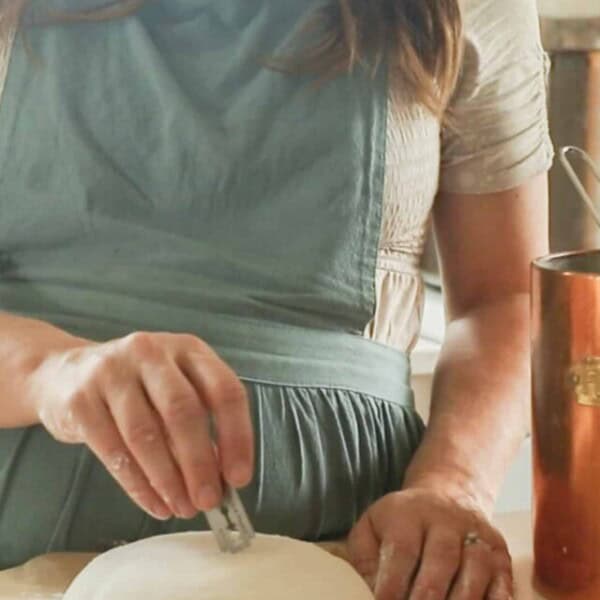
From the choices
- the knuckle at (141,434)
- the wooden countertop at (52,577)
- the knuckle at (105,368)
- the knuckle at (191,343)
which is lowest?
the wooden countertop at (52,577)

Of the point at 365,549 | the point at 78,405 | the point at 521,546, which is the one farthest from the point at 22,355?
the point at 521,546

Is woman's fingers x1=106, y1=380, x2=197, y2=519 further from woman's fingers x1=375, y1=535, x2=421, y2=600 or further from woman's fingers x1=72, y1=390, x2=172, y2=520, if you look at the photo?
woman's fingers x1=375, y1=535, x2=421, y2=600

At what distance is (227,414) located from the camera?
0.55 metres

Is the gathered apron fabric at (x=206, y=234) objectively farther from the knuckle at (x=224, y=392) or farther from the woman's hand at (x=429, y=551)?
the knuckle at (x=224, y=392)

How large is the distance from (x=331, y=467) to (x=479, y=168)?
0.23m

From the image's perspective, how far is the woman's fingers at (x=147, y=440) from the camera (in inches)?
21.5

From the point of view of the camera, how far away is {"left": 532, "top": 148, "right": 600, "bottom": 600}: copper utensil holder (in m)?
0.62

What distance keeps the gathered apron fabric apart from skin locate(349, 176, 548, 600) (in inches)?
1.7

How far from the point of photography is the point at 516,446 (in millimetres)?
830

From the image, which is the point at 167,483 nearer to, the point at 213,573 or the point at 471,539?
the point at 213,573

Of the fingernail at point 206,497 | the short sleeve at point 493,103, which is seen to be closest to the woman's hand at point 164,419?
the fingernail at point 206,497

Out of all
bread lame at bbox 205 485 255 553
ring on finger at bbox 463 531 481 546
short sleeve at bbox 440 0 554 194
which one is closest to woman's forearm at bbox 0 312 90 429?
bread lame at bbox 205 485 255 553

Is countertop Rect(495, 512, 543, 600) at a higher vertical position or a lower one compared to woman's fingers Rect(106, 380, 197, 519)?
lower

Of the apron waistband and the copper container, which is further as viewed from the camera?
the apron waistband
